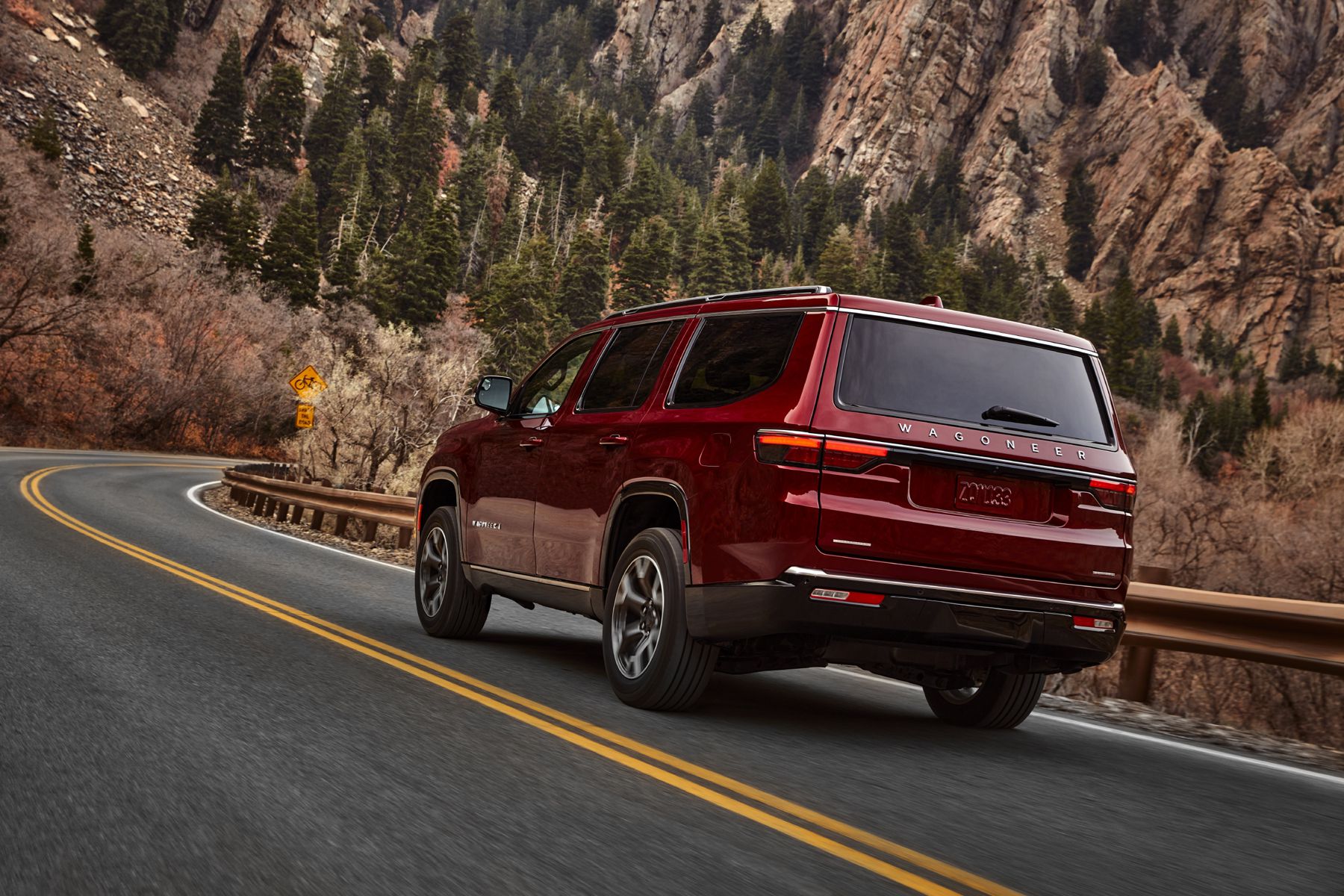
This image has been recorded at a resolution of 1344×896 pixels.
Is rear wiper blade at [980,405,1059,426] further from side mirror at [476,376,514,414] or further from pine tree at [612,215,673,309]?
pine tree at [612,215,673,309]

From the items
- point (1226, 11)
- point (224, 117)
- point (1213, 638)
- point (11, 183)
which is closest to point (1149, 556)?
point (1213, 638)

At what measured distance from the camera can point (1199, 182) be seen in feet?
513

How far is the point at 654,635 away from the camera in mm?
5949

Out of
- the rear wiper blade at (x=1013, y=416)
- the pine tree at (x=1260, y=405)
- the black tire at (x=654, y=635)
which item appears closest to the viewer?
the rear wiper blade at (x=1013, y=416)

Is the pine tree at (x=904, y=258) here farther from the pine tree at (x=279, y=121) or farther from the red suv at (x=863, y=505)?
the red suv at (x=863, y=505)

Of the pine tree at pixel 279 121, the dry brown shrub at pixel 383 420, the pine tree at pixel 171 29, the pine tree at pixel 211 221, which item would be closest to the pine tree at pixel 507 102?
the pine tree at pixel 279 121

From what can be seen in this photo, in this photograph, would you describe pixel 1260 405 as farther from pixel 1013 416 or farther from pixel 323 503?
pixel 1013 416

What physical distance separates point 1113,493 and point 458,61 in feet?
479

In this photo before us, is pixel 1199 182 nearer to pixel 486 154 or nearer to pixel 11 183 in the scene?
pixel 486 154

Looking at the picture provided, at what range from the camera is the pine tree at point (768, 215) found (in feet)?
442

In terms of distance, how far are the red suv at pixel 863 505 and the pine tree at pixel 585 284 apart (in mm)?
83051

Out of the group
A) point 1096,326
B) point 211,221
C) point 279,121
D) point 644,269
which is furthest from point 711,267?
point 1096,326

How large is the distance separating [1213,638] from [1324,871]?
3670mm

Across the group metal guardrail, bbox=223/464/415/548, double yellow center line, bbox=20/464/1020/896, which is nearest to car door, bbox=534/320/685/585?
double yellow center line, bbox=20/464/1020/896
